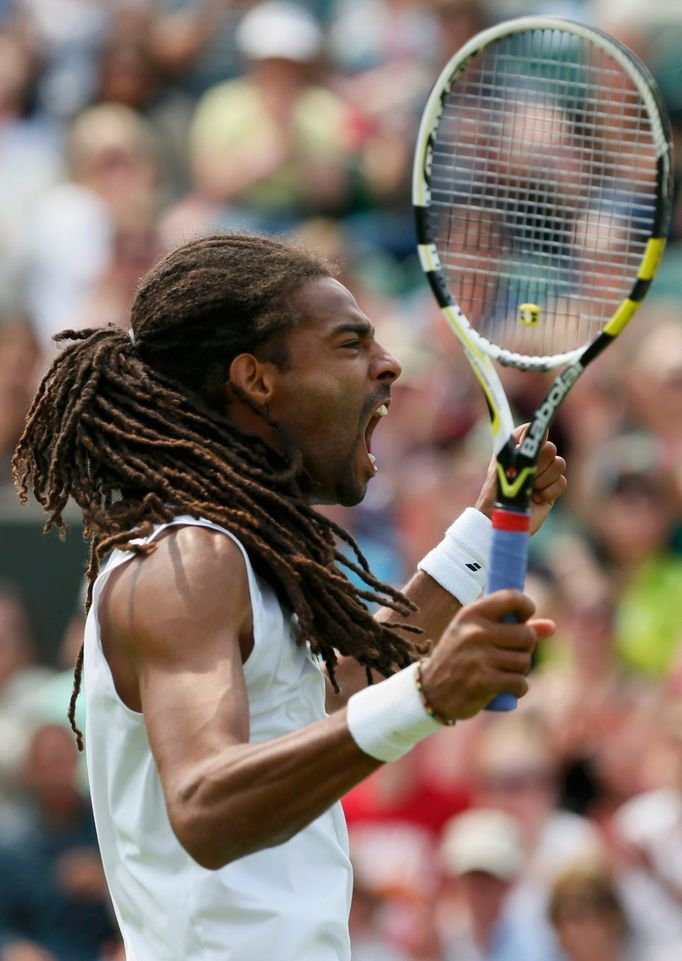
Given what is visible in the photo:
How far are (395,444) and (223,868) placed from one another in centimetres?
432

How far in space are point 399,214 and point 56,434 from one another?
5.30m

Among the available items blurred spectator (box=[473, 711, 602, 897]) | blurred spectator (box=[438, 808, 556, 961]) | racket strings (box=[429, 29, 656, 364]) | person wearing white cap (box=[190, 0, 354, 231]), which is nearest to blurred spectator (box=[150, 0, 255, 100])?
person wearing white cap (box=[190, 0, 354, 231])

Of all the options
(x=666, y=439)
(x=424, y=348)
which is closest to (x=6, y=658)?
(x=424, y=348)

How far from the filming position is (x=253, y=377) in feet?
9.66

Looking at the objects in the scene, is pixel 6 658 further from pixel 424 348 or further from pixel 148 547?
pixel 148 547

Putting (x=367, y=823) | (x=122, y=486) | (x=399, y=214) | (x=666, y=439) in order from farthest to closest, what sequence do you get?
(x=399, y=214)
(x=666, y=439)
(x=367, y=823)
(x=122, y=486)

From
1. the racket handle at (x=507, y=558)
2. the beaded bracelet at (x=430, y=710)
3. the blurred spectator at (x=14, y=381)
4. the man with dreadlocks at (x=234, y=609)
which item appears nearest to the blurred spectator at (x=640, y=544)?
the blurred spectator at (x=14, y=381)

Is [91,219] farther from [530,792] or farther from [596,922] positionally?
[596,922]

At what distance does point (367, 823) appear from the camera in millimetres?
5770

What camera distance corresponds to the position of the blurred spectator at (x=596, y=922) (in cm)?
508

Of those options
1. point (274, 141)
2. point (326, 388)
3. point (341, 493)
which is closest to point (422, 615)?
point (341, 493)

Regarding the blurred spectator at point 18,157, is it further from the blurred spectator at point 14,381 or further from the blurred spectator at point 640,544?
the blurred spectator at point 640,544

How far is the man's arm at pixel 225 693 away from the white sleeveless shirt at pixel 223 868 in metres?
0.09

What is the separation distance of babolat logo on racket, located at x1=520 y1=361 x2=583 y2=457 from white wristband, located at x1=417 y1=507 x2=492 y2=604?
658mm
